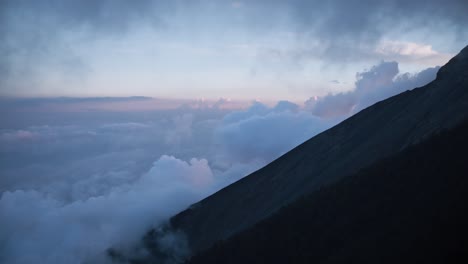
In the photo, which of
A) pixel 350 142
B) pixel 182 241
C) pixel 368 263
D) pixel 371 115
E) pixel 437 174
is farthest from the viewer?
pixel 182 241

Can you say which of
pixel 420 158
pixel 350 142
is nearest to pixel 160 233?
pixel 350 142

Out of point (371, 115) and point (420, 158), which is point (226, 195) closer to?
point (371, 115)

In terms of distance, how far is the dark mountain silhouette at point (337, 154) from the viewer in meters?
83.8

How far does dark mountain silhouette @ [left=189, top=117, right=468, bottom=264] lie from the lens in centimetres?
4600

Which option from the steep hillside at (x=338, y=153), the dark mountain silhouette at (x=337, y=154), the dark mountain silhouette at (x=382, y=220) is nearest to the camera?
the dark mountain silhouette at (x=382, y=220)

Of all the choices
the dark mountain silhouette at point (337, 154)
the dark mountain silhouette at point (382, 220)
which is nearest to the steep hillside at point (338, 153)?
the dark mountain silhouette at point (337, 154)

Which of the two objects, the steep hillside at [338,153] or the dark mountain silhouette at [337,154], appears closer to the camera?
the dark mountain silhouette at [337,154]

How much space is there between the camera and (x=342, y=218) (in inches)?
2645

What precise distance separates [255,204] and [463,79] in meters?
63.9

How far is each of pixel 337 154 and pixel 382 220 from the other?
1709 inches

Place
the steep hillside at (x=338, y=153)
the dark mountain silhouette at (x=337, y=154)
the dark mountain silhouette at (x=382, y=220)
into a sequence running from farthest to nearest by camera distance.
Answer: the steep hillside at (x=338, y=153) < the dark mountain silhouette at (x=337, y=154) < the dark mountain silhouette at (x=382, y=220)

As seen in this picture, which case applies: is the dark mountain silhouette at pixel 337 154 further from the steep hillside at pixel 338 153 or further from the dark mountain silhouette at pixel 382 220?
the dark mountain silhouette at pixel 382 220

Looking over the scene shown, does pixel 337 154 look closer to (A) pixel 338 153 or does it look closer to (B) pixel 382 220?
(A) pixel 338 153

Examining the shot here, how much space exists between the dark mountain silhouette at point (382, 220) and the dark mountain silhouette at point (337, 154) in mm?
8411
